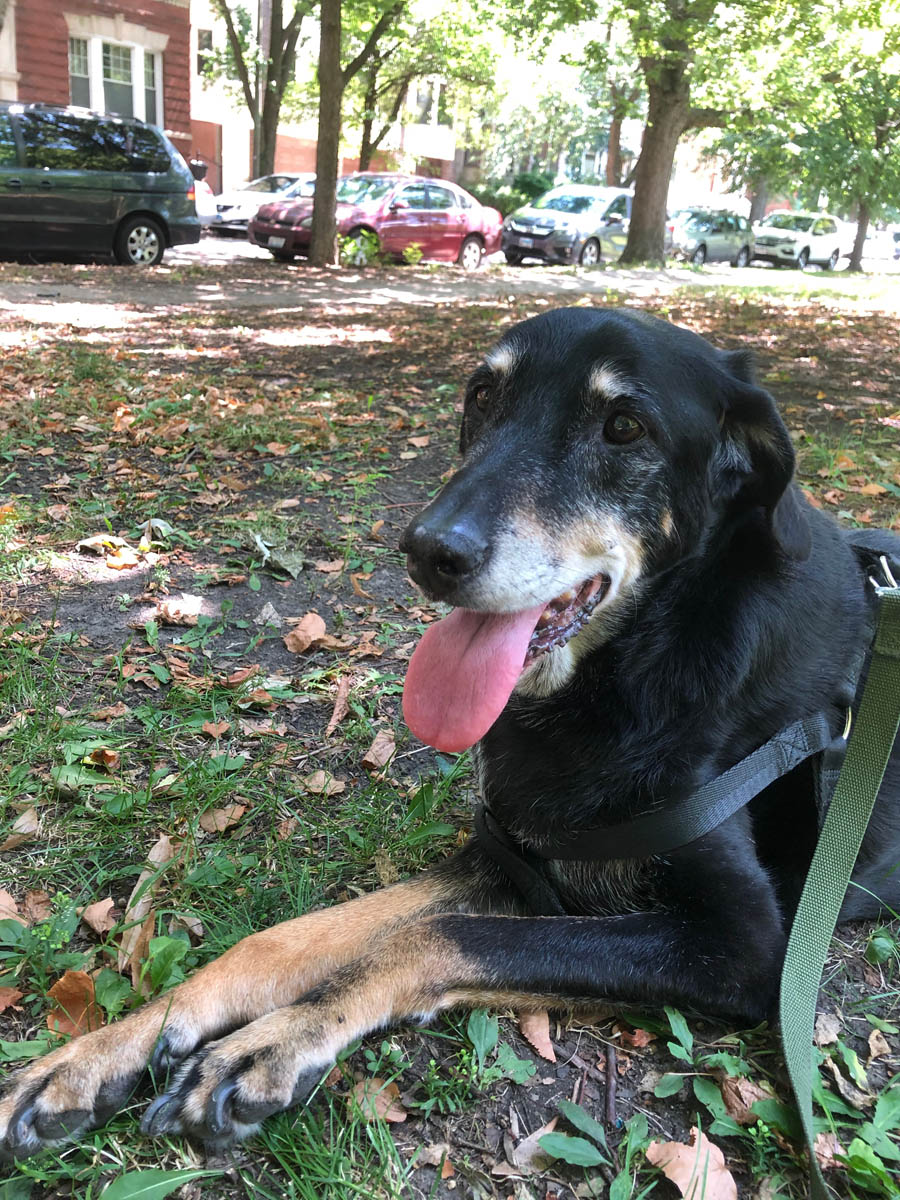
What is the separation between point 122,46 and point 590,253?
1570cm

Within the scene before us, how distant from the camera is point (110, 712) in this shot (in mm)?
3430

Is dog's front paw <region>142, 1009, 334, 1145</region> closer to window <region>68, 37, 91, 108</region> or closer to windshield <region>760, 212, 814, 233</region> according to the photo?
window <region>68, 37, 91, 108</region>

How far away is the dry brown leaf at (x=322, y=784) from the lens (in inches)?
125

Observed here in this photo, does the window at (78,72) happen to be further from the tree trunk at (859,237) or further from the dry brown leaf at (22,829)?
the dry brown leaf at (22,829)

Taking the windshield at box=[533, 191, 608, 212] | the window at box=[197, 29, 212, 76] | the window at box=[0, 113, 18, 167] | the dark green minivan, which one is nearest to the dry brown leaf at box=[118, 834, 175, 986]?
the dark green minivan

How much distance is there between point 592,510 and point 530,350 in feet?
1.84

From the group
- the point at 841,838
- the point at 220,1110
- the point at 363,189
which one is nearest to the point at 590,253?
the point at 363,189

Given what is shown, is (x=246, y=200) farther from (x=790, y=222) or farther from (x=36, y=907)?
(x=36, y=907)

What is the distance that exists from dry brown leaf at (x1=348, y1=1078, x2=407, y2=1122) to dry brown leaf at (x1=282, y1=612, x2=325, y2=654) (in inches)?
86.0

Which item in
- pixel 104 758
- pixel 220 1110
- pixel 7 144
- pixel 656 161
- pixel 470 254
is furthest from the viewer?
pixel 470 254

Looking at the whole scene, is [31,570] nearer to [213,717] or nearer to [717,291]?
[213,717]

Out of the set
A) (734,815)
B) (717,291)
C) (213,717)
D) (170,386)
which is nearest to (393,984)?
(734,815)

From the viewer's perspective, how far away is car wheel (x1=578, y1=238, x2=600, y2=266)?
25.2 meters

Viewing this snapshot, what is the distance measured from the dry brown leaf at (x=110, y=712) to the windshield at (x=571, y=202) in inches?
989
